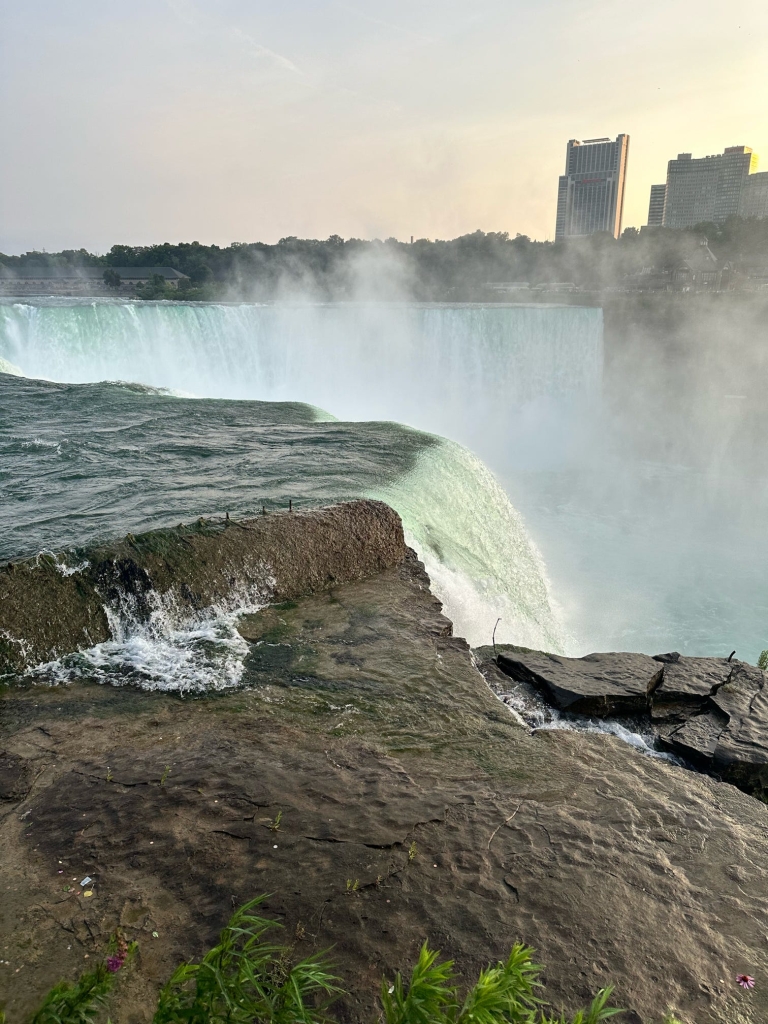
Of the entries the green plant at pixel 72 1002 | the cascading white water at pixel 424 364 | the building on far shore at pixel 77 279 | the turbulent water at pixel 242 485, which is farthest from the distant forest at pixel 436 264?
the green plant at pixel 72 1002

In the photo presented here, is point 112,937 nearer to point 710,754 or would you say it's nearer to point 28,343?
point 710,754

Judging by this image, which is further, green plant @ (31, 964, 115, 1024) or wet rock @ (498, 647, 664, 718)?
wet rock @ (498, 647, 664, 718)

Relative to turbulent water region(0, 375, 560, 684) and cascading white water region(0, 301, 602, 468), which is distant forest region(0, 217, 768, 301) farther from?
turbulent water region(0, 375, 560, 684)

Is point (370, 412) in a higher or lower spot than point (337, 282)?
lower

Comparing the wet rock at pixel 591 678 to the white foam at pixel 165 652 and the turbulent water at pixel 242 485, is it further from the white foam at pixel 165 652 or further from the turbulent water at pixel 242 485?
the white foam at pixel 165 652

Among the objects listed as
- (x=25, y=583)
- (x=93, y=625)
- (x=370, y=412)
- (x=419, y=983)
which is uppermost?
(x=419, y=983)

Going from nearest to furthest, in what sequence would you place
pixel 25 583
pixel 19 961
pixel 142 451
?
pixel 19 961
pixel 25 583
pixel 142 451

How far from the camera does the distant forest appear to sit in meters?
37.9

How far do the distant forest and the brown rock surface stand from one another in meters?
33.2

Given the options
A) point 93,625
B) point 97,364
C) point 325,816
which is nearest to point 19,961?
point 325,816

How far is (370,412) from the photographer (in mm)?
21969

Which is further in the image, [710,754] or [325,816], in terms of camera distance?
[710,754]

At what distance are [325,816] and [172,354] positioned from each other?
18.8 metres

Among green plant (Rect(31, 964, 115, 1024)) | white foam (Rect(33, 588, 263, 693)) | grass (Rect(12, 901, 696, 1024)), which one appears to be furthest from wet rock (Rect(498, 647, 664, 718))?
green plant (Rect(31, 964, 115, 1024))
